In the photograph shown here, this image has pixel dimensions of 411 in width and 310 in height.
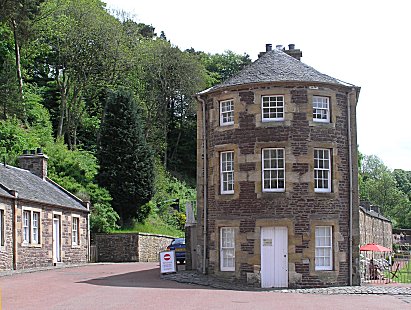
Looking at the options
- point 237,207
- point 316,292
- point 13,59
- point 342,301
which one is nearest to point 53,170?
point 13,59

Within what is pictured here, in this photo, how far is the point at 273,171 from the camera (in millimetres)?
29422

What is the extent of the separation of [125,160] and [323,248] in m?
26.6

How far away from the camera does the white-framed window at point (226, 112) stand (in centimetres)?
3067

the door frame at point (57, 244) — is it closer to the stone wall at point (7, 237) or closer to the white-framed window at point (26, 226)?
the white-framed window at point (26, 226)

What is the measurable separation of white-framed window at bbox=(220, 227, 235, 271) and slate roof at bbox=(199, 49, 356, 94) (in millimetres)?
6248

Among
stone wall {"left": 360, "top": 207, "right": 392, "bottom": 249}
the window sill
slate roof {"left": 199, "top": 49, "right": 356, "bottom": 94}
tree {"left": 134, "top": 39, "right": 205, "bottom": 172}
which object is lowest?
stone wall {"left": 360, "top": 207, "right": 392, "bottom": 249}

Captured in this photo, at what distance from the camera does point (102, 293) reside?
73.4ft

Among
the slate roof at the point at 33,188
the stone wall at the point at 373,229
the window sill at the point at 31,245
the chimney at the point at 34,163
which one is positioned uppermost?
the chimney at the point at 34,163

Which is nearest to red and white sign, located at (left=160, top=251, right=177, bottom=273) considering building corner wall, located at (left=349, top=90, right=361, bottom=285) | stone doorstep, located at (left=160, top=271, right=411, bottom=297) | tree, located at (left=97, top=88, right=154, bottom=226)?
stone doorstep, located at (left=160, top=271, right=411, bottom=297)

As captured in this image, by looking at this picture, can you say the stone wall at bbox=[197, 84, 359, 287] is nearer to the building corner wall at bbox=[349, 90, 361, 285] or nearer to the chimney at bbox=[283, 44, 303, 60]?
the building corner wall at bbox=[349, 90, 361, 285]

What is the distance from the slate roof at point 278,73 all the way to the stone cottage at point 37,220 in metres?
10.9

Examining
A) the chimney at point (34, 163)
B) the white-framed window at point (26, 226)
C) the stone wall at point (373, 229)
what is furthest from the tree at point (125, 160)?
the white-framed window at point (26, 226)

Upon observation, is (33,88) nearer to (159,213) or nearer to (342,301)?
(159,213)

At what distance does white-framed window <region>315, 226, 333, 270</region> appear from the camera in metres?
29.0
